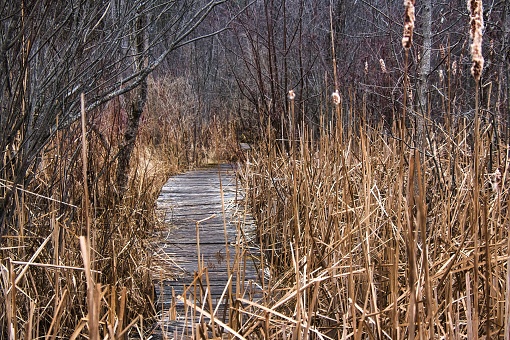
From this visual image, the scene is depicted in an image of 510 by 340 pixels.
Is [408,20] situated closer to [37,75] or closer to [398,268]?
[398,268]

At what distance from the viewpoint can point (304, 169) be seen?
264 centimetres

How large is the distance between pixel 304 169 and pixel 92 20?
3.54ft

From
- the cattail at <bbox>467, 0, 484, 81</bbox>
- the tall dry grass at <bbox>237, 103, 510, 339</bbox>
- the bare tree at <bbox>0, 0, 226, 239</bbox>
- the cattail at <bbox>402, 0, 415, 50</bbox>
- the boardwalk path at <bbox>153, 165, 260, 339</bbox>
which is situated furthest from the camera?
the boardwalk path at <bbox>153, 165, 260, 339</bbox>

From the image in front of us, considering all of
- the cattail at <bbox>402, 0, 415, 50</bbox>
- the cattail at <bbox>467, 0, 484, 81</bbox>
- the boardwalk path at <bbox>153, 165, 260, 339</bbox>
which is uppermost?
the cattail at <bbox>402, 0, 415, 50</bbox>

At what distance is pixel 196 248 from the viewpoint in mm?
3801

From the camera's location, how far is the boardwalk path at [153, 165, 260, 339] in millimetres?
2619

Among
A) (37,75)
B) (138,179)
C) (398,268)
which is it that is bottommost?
(398,268)

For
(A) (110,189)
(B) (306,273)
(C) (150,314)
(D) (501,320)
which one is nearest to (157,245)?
(A) (110,189)

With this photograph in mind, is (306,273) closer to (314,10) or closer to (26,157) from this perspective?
(26,157)

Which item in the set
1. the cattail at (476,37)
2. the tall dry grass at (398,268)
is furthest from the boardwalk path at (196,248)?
the cattail at (476,37)

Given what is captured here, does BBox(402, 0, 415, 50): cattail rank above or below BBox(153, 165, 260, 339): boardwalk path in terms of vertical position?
above

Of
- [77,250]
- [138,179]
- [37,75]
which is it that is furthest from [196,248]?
[37,75]

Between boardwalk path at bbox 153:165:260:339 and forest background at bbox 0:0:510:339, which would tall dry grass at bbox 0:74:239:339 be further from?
boardwalk path at bbox 153:165:260:339

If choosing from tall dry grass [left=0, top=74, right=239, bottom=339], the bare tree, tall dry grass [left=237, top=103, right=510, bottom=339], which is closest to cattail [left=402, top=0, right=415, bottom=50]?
tall dry grass [left=237, top=103, right=510, bottom=339]
